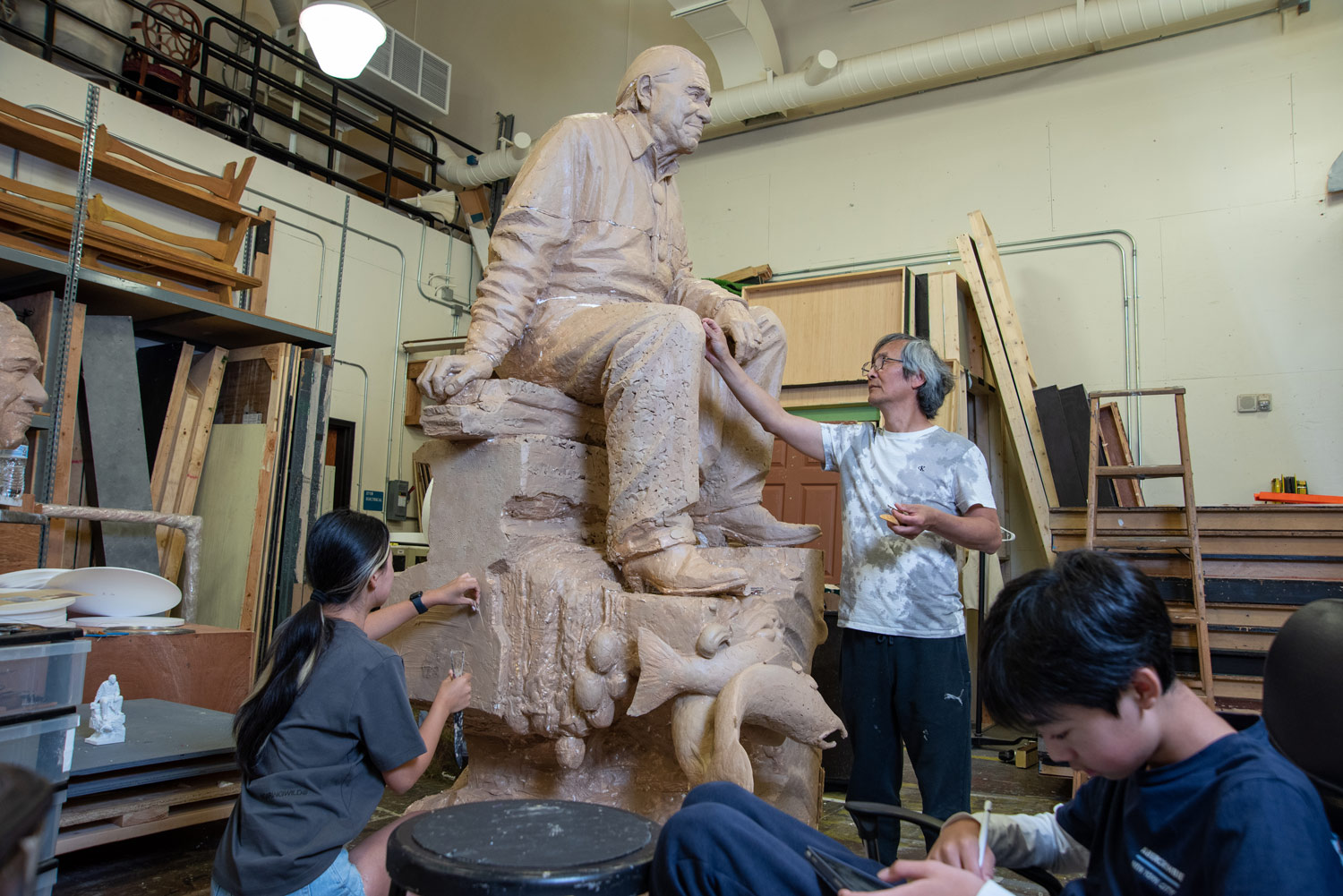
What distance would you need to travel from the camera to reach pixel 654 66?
268 centimetres

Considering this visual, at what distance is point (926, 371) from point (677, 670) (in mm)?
983

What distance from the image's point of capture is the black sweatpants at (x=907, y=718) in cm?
214

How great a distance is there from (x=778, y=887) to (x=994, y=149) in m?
5.97

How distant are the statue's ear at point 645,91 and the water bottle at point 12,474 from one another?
2.66 meters

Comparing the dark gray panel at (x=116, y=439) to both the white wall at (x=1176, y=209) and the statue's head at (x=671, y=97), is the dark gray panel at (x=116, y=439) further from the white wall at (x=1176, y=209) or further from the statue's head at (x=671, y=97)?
the white wall at (x=1176, y=209)

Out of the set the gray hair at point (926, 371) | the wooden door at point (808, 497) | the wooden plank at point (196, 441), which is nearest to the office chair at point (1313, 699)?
the gray hair at point (926, 371)

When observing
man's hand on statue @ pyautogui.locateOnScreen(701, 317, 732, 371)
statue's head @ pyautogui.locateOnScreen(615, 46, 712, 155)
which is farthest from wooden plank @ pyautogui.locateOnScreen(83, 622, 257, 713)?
statue's head @ pyautogui.locateOnScreen(615, 46, 712, 155)

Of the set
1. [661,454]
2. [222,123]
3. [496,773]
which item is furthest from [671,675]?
[222,123]

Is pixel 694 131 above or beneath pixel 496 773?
above

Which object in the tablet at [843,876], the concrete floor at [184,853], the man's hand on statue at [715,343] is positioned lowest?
the concrete floor at [184,853]

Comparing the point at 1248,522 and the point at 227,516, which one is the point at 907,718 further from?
the point at 227,516

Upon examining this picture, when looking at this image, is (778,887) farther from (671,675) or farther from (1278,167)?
(1278,167)

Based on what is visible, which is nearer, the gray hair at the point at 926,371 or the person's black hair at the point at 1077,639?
the person's black hair at the point at 1077,639

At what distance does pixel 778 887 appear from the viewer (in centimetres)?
111
